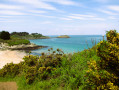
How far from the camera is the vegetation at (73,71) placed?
187 inches

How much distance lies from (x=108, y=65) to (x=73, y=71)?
2.52 m

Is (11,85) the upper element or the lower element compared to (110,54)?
lower

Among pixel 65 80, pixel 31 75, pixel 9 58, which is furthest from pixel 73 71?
pixel 9 58

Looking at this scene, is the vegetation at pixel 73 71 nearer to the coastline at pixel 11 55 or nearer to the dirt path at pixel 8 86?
the dirt path at pixel 8 86

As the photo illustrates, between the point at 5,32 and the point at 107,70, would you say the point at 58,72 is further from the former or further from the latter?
the point at 5,32

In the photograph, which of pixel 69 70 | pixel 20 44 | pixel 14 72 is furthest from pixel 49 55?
pixel 20 44

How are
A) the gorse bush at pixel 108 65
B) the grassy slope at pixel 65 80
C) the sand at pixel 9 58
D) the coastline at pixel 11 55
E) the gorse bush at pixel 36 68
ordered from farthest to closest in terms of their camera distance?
the coastline at pixel 11 55, the sand at pixel 9 58, the gorse bush at pixel 36 68, the grassy slope at pixel 65 80, the gorse bush at pixel 108 65

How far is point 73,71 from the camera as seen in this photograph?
23.3 ft

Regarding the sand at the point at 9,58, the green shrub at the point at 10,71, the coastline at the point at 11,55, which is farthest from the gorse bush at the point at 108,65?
the sand at the point at 9,58

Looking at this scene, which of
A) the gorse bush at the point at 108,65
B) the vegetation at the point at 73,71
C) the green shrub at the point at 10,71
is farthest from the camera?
the green shrub at the point at 10,71

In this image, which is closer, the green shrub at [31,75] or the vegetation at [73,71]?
the vegetation at [73,71]

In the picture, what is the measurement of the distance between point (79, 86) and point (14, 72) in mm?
5634

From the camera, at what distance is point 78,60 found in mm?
8445

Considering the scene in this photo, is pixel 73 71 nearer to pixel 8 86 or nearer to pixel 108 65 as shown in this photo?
pixel 108 65
